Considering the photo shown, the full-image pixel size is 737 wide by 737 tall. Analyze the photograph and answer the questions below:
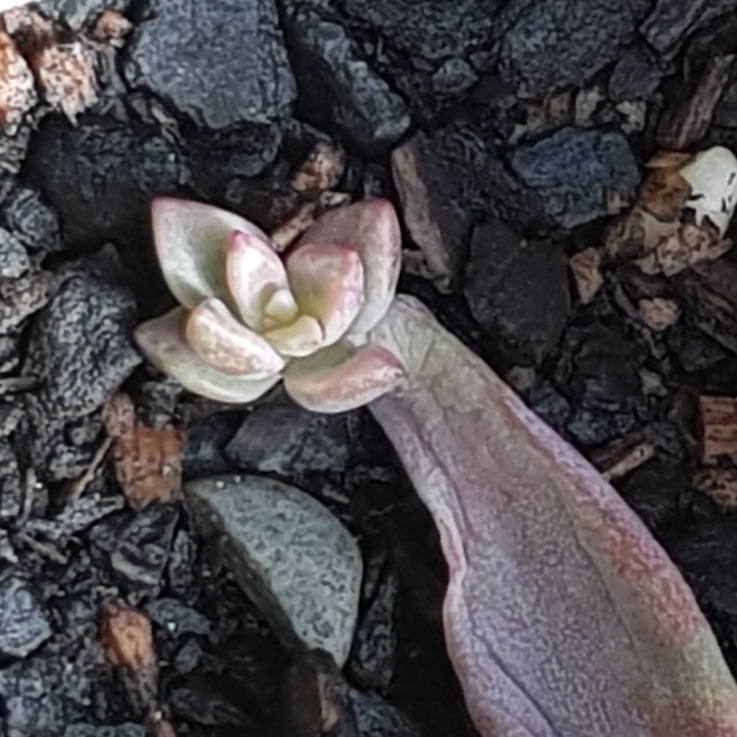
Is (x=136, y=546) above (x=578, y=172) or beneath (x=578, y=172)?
beneath

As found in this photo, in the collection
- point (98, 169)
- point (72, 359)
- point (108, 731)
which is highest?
point (98, 169)

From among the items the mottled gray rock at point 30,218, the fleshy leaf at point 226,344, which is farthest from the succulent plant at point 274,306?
the mottled gray rock at point 30,218

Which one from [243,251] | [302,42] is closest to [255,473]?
[243,251]

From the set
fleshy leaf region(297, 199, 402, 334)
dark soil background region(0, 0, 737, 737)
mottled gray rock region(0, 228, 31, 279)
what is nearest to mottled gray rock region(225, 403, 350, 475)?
dark soil background region(0, 0, 737, 737)

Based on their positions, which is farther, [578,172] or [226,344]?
[578,172]

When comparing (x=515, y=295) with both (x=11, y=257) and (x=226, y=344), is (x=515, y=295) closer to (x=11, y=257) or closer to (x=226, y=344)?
(x=226, y=344)

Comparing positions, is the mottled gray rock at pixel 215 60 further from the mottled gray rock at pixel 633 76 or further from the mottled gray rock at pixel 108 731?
the mottled gray rock at pixel 108 731

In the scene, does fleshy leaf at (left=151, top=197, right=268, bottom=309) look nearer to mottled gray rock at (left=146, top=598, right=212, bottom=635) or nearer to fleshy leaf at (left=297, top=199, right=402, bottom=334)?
fleshy leaf at (left=297, top=199, right=402, bottom=334)

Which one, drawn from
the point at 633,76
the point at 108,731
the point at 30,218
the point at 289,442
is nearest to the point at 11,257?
the point at 30,218
